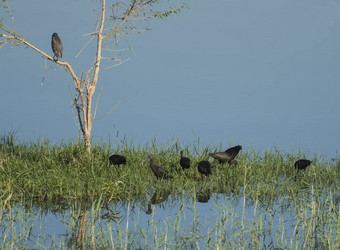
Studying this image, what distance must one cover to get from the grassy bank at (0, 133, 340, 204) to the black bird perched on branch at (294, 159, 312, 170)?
0.57 feet

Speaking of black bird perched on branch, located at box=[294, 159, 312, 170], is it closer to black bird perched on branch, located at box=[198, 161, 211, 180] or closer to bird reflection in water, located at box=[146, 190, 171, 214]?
black bird perched on branch, located at box=[198, 161, 211, 180]

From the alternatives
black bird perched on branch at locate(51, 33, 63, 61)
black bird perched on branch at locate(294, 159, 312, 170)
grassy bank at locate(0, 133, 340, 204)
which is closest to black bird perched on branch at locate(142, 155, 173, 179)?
grassy bank at locate(0, 133, 340, 204)

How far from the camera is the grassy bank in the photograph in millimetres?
8945

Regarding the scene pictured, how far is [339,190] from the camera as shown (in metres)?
9.83

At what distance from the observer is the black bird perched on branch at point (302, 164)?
10999 mm

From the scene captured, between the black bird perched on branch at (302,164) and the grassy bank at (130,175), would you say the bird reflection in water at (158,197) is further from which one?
the black bird perched on branch at (302,164)

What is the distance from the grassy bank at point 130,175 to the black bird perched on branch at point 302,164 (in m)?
0.17

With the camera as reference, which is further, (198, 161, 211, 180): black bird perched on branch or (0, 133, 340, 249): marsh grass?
(198, 161, 211, 180): black bird perched on branch

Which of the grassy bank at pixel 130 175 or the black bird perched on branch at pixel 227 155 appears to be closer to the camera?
the grassy bank at pixel 130 175

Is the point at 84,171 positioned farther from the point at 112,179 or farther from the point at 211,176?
the point at 211,176

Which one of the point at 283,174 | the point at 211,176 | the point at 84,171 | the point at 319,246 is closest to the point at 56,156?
the point at 84,171

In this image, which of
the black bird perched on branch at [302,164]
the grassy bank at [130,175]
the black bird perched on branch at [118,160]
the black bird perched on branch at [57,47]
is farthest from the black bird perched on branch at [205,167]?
the black bird perched on branch at [57,47]

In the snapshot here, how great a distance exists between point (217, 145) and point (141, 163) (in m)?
2.68

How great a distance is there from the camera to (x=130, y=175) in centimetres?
969
